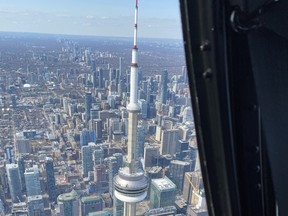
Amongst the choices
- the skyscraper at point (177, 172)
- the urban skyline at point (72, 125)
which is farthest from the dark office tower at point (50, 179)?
the skyscraper at point (177, 172)

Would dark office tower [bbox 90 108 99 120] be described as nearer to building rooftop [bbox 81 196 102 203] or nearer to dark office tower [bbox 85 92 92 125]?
dark office tower [bbox 85 92 92 125]

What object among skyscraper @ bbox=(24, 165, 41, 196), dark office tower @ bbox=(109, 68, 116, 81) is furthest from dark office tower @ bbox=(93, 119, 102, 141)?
skyscraper @ bbox=(24, 165, 41, 196)

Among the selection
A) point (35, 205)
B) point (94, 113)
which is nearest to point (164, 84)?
point (94, 113)

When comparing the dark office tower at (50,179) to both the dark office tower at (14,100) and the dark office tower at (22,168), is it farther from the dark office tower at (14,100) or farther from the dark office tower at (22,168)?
the dark office tower at (14,100)

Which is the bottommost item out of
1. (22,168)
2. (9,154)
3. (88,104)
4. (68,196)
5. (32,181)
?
(68,196)

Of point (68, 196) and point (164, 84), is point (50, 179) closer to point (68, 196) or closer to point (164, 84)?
point (68, 196)
